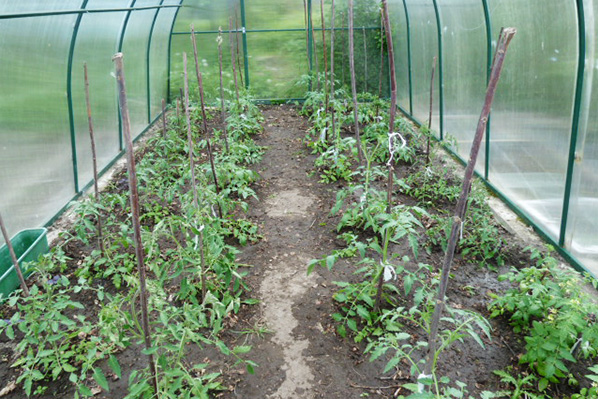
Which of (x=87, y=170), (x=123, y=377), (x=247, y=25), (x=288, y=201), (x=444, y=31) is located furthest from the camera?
(x=247, y=25)

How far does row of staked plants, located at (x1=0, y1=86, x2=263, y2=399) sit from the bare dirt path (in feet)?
0.45

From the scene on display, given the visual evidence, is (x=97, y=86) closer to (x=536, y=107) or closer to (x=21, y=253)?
(x=21, y=253)

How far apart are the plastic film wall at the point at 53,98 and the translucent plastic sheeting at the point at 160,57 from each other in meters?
0.90

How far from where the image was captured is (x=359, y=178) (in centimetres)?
534

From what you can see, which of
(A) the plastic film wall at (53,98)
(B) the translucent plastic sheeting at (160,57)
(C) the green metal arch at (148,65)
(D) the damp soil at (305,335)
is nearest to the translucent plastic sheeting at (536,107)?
(D) the damp soil at (305,335)

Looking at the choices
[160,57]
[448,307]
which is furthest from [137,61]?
[448,307]

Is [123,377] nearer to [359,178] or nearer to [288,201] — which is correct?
[288,201]

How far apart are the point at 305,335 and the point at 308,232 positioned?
1401 mm

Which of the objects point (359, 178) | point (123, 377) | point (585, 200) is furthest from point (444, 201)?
point (123, 377)

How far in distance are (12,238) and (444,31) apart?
17.7ft

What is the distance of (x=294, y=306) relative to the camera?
346cm

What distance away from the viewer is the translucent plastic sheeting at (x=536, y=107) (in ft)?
12.8

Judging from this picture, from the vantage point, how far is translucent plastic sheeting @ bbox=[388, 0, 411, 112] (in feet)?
27.0

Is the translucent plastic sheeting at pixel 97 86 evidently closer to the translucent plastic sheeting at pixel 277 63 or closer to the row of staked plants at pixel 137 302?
the row of staked plants at pixel 137 302
